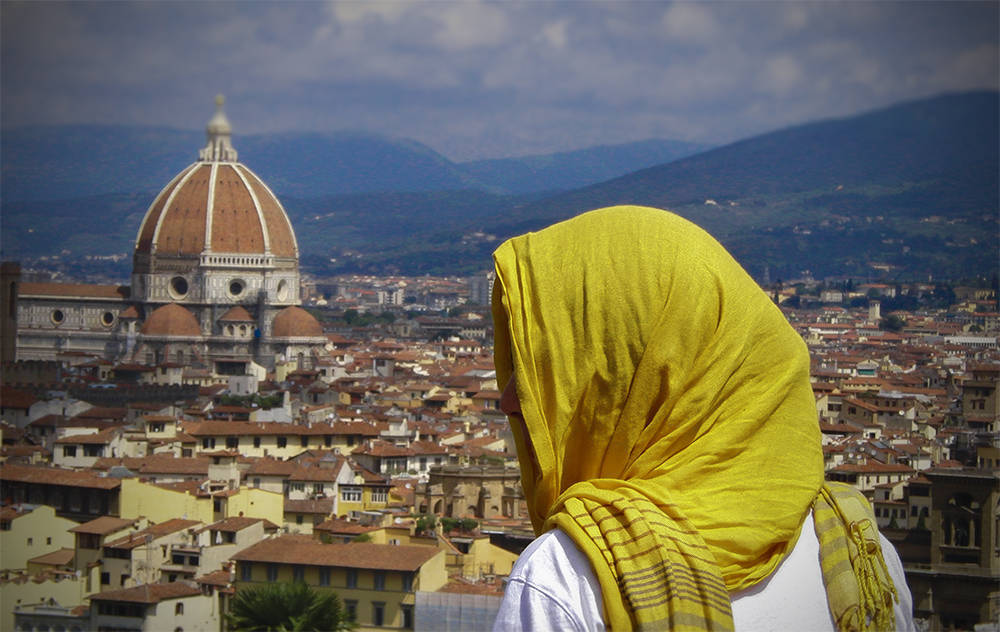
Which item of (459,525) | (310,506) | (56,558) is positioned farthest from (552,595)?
(310,506)

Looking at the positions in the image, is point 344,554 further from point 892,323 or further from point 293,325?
point 293,325

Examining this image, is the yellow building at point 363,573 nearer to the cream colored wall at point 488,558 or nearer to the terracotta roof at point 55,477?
the cream colored wall at point 488,558

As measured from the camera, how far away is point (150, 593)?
1267cm

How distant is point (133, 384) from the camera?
36.6 m

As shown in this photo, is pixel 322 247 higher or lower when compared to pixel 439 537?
higher

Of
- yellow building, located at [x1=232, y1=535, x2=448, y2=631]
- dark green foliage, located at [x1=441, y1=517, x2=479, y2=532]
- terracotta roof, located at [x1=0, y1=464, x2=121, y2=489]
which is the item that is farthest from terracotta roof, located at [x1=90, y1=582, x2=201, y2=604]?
terracotta roof, located at [x1=0, y1=464, x2=121, y2=489]

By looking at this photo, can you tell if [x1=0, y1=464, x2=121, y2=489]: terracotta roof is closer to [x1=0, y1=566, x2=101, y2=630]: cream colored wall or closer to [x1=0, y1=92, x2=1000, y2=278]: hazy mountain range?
[x1=0, y1=566, x2=101, y2=630]: cream colored wall

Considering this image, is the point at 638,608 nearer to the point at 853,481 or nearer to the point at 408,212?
the point at 853,481

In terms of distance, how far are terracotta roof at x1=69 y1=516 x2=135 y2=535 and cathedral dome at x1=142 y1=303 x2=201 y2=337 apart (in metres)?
31.5

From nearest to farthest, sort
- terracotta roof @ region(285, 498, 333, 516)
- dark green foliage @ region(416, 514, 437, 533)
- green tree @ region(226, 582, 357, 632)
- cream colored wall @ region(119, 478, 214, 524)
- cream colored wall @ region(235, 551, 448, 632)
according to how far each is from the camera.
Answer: green tree @ region(226, 582, 357, 632) < cream colored wall @ region(235, 551, 448, 632) < dark green foliage @ region(416, 514, 437, 533) < cream colored wall @ region(119, 478, 214, 524) < terracotta roof @ region(285, 498, 333, 516)

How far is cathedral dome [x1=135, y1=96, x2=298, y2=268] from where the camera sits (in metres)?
51.5

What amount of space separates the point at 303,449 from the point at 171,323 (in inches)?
992

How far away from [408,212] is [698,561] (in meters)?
96.1

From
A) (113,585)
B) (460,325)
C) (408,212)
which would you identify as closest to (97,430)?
(113,585)
